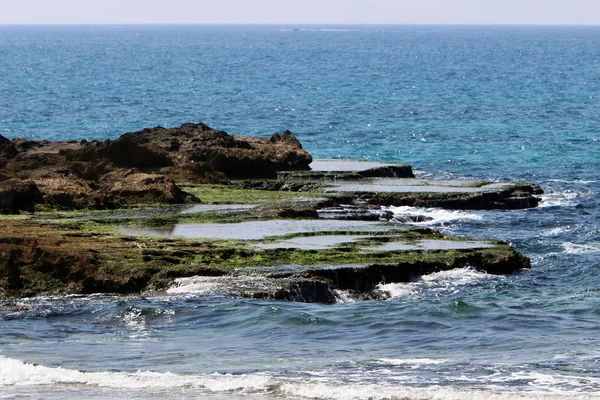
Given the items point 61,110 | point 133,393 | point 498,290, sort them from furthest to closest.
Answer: point 61,110
point 498,290
point 133,393

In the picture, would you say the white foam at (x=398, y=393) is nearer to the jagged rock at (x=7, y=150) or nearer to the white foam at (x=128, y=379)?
the white foam at (x=128, y=379)

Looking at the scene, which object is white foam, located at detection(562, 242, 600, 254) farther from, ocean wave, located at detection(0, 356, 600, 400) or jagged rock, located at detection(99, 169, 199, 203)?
ocean wave, located at detection(0, 356, 600, 400)

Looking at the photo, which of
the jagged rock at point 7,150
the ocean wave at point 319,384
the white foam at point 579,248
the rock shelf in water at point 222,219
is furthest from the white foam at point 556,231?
the jagged rock at point 7,150

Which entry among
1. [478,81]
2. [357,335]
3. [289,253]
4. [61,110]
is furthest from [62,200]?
[478,81]

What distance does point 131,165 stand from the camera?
37031mm

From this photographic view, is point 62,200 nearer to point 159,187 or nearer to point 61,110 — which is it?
point 159,187

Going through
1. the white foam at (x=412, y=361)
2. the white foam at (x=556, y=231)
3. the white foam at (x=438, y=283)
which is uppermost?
the white foam at (x=412, y=361)

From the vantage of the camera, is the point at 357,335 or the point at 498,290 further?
the point at 498,290

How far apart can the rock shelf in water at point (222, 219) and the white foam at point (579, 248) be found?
109 inches

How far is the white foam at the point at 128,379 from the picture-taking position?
17734 mm

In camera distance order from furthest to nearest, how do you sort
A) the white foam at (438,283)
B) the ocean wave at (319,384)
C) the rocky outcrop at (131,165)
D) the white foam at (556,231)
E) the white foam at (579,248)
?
1. the white foam at (556,231)
2. the rocky outcrop at (131,165)
3. the white foam at (579,248)
4. the white foam at (438,283)
5. the ocean wave at (319,384)

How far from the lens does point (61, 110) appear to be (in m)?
74.5

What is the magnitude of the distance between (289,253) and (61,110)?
5179cm

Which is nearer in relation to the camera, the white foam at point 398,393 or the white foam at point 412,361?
the white foam at point 398,393
